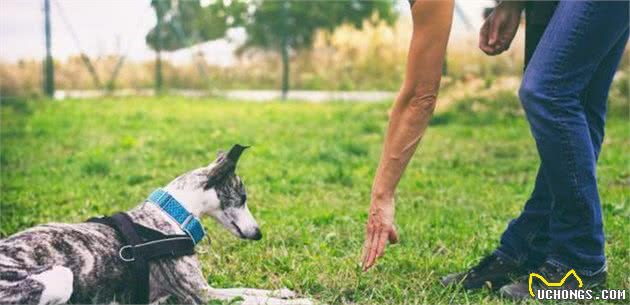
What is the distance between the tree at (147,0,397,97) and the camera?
57.8ft

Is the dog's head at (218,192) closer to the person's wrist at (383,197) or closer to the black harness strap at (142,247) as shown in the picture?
the black harness strap at (142,247)

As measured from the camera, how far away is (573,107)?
309 centimetres

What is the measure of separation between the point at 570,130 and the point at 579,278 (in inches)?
25.0

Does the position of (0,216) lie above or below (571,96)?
below

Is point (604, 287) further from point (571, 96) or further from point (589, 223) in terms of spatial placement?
point (571, 96)

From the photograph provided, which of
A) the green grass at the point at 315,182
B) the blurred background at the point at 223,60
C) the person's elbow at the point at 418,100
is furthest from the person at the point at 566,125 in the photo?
the blurred background at the point at 223,60

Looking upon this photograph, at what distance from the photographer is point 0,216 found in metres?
5.04

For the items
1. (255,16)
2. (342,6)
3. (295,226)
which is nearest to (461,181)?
(295,226)

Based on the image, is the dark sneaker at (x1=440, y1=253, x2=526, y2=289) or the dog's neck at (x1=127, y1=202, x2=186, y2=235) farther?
the dark sneaker at (x1=440, y1=253, x2=526, y2=289)

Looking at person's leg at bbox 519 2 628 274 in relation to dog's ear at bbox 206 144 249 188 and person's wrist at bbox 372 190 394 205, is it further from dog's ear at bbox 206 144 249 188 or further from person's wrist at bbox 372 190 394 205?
dog's ear at bbox 206 144 249 188

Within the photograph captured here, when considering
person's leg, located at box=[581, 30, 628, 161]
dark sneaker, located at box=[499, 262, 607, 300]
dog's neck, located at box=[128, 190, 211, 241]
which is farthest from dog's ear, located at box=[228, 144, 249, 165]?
person's leg, located at box=[581, 30, 628, 161]

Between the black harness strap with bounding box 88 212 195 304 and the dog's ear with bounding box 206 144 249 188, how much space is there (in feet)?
0.95

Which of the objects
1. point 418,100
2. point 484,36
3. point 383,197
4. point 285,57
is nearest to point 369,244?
point 383,197

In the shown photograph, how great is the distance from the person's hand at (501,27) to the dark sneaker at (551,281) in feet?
3.11
